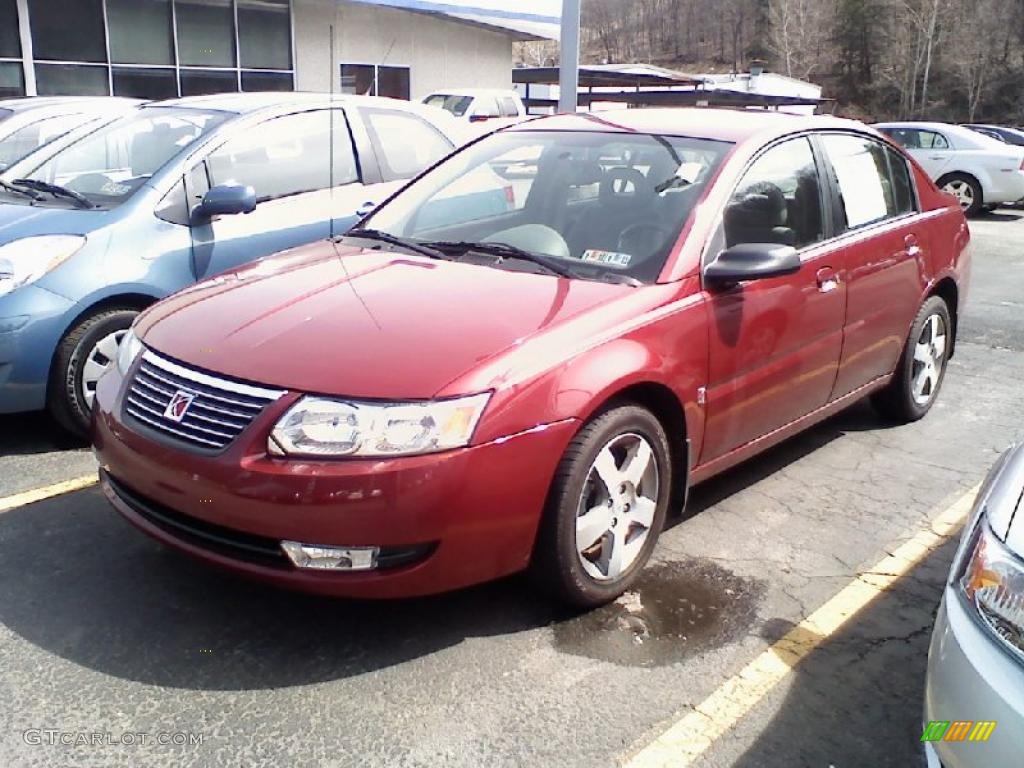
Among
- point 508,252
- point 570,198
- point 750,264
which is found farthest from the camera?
point 570,198

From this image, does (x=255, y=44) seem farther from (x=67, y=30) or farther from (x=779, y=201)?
(x=779, y=201)

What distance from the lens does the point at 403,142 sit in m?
6.13

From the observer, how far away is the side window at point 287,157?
5.27m

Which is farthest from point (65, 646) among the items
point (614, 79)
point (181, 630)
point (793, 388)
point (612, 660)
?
point (614, 79)

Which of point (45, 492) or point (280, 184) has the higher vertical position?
point (280, 184)

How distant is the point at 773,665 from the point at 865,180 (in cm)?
264

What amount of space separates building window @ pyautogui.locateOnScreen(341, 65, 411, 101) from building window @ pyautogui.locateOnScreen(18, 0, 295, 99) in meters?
1.27

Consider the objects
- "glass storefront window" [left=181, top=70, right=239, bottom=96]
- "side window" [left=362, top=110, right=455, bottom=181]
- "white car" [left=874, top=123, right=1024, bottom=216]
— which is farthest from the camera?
"glass storefront window" [left=181, top=70, right=239, bottom=96]

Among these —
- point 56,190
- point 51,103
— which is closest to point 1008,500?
point 56,190

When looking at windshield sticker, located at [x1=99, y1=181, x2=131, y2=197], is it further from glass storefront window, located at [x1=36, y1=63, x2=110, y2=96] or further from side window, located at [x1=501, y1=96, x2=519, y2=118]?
side window, located at [x1=501, y1=96, x2=519, y2=118]

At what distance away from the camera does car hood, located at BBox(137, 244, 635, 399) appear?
2.89 m

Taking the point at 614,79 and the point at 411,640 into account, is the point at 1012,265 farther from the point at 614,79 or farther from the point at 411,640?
the point at 614,79

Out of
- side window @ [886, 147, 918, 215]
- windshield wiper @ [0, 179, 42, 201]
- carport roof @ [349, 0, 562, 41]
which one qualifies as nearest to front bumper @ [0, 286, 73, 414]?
windshield wiper @ [0, 179, 42, 201]

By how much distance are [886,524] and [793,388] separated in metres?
0.67
